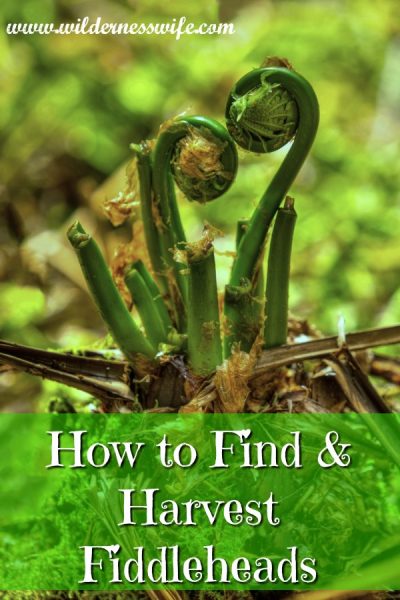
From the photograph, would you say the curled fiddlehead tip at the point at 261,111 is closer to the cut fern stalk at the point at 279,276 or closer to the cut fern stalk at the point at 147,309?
the cut fern stalk at the point at 279,276

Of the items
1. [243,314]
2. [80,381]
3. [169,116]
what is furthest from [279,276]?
[169,116]

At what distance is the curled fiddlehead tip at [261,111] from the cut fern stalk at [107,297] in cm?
14

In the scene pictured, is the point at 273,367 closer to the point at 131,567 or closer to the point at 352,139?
the point at 131,567

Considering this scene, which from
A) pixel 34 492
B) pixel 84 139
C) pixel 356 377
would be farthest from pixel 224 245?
pixel 356 377

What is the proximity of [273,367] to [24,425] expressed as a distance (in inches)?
22.5

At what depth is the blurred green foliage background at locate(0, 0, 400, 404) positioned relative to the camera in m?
1.75

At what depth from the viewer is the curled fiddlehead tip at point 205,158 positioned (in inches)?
21.3

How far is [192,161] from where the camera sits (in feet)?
1.80

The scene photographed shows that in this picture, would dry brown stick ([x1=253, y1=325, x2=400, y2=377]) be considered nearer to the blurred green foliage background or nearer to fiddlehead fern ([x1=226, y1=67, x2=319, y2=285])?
fiddlehead fern ([x1=226, y1=67, x2=319, y2=285])

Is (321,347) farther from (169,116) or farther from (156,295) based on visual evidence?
(169,116)

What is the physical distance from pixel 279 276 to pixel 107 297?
0.14m

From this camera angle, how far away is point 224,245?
1553mm

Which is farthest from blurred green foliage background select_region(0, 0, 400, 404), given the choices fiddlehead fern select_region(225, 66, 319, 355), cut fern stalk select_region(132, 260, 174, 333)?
fiddlehead fern select_region(225, 66, 319, 355)

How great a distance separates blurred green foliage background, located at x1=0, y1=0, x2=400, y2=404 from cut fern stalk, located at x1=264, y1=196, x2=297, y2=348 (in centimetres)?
111
